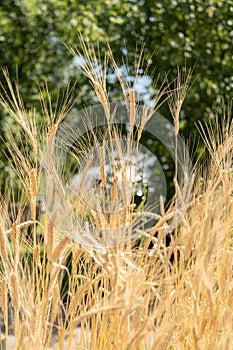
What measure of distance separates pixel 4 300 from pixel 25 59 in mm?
4005

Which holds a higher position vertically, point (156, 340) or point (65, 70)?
point (65, 70)

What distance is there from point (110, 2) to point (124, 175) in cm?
377

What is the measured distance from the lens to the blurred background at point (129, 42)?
4.69 meters

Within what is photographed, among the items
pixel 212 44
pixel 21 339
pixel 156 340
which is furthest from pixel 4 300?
pixel 212 44

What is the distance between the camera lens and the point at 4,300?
4.28 feet

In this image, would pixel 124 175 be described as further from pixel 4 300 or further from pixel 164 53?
pixel 164 53

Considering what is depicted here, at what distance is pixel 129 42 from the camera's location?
189 inches

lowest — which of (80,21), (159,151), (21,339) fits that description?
(21,339)

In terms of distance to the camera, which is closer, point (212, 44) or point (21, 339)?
point (21, 339)

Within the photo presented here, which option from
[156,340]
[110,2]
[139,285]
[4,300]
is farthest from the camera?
[110,2]

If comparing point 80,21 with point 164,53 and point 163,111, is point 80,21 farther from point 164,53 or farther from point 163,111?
point 163,111

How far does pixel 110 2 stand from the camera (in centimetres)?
490

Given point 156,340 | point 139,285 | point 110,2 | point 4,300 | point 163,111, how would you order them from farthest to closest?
1. point 110,2
2. point 163,111
3. point 4,300
4. point 156,340
5. point 139,285

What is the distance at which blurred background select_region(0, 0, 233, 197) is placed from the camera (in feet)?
15.4
